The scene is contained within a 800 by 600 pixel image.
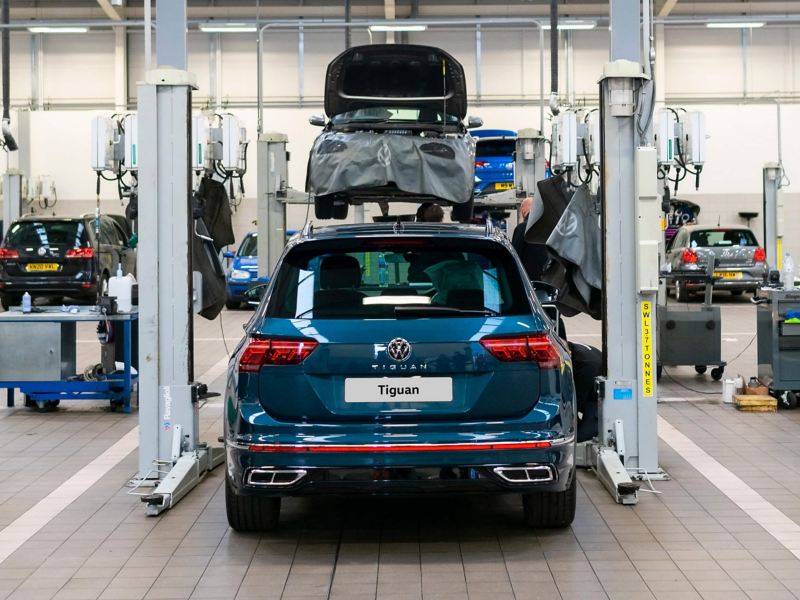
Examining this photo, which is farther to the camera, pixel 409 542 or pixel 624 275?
pixel 624 275

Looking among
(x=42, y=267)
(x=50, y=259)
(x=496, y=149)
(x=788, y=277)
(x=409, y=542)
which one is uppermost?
(x=496, y=149)

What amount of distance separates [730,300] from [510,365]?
19.8m

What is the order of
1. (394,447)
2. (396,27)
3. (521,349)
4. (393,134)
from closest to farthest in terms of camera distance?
(394,447) < (521,349) < (393,134) < (396,27)

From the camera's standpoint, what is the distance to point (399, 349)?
17.0 ft

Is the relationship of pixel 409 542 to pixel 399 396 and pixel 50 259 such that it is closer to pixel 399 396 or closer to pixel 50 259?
pixel 399 396

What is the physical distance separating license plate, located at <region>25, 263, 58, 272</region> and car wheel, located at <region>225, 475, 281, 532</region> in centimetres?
1492

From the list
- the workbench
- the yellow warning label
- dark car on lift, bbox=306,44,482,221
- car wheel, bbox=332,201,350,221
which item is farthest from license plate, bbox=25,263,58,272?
the yellow warning label

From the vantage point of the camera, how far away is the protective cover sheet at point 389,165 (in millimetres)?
10531

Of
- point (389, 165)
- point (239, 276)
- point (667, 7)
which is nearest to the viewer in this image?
point (389, 165)

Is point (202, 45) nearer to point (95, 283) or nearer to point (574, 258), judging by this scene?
point (95, 283)

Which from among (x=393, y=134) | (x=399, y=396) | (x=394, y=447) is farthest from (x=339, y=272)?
(x=393, y=134)

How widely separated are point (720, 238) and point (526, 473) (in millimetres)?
18487

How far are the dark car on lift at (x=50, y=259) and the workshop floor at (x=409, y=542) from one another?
39.9ft

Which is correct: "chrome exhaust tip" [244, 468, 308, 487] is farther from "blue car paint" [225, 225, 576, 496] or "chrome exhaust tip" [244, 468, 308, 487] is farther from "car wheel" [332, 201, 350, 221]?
"car wheel" [332, 201, 350, 221]
